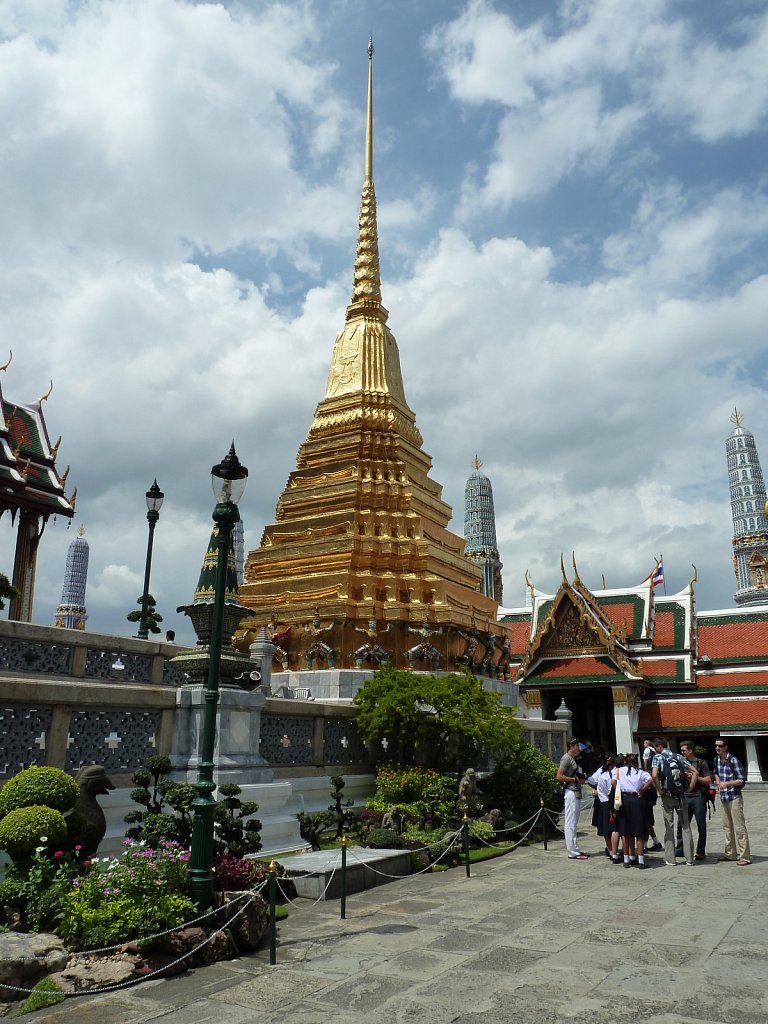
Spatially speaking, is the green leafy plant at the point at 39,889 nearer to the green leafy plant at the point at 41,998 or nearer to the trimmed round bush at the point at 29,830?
the trimmed round bush at the point at 29,830

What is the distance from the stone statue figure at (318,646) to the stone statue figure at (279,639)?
29.1 inches

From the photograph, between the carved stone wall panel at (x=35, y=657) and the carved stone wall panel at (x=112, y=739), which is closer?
the carved stone wall panel at (x=112, y=739)

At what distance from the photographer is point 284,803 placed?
11422 millimetres

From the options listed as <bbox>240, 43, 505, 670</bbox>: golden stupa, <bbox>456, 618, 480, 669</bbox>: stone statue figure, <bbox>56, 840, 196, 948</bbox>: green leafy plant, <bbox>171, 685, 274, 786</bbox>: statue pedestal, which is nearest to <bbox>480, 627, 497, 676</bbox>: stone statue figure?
<bbox>240, 43, 505, 670</bbox>: golden stupa

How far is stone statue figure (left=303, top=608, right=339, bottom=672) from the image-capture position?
68.8 ft

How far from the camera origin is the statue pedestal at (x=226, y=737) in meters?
10.3

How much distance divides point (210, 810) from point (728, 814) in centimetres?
823

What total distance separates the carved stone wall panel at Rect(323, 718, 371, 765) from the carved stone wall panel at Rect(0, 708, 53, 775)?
244 inches

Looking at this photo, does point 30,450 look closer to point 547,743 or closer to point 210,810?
point 547,743

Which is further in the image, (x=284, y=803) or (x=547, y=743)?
(x=547, y=743)

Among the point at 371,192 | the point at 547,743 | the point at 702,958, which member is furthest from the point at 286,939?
the point at 371,192

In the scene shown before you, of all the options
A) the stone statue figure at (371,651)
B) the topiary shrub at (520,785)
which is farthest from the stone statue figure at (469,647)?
the topiary shrub at (520,785)

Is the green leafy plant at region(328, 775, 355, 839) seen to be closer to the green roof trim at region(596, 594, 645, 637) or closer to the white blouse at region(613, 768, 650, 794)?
the white blouse at region(613, 768, 650, 794)

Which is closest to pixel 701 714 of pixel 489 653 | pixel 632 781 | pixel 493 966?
pixel 489 653
